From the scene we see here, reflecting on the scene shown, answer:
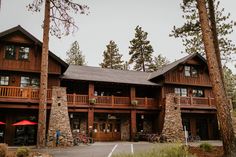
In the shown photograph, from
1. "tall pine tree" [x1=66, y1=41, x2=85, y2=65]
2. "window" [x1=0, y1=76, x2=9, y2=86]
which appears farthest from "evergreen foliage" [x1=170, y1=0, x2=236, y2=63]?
"tall pine tree" [x1=66, y1=41, x2=85, y2=65]

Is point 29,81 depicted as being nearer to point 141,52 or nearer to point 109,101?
point 109,101

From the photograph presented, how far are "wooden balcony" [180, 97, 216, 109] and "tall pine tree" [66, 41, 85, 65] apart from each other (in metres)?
33.3

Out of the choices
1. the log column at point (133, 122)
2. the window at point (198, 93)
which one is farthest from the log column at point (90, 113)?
the window at point (198, 93)

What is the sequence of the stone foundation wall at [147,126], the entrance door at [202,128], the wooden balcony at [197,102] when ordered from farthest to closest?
the entrance door at [202,128] < the stone foundation wall at [147,126] < the wooden balcony at [197,102]

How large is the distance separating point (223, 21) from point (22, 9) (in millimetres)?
15356

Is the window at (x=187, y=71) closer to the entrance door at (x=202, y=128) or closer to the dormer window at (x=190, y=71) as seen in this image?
the dormer window at (x=190, y=71)

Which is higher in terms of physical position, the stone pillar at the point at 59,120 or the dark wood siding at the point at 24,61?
the dark wood siding at the point at 24,61

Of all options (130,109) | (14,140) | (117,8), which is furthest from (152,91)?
(14,140)

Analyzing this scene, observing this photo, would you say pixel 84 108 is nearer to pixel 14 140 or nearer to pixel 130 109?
pixel 130 109

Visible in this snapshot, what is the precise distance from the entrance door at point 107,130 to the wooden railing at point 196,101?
7574 mm

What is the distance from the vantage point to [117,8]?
20.1 meters

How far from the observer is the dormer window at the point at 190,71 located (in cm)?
2636

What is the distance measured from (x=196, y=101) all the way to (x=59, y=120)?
14.9 m

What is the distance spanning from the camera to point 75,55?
5412 centimetres
